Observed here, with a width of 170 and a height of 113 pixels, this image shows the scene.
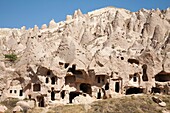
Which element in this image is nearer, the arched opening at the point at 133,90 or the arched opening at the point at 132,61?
the arched opening at the point at 132,61

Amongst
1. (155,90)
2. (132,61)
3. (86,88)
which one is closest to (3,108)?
(86,88)

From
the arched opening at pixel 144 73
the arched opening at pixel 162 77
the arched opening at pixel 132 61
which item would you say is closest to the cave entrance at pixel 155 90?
the arched opening at pixel 162 77

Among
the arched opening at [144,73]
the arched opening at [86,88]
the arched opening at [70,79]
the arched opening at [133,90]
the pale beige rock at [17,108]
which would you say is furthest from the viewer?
the arched opening at [133,90]

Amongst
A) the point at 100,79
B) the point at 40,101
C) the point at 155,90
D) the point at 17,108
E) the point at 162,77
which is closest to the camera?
the point at 17,108

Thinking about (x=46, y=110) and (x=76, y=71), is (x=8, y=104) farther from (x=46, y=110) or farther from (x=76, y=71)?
(x=76, y=71)

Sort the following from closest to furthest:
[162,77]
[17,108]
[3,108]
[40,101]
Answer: [17,108], [3,108], [40,101], [162,77]

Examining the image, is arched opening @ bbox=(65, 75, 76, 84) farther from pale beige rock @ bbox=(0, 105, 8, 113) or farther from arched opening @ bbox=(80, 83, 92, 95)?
pale beige rock @ bbox=(0, 105, 8, 113)

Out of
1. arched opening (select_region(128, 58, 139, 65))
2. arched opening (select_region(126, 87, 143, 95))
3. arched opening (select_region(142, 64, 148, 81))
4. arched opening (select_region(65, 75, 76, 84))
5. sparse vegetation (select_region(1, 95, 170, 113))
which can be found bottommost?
sparse vegetation (select_region(1, 95, 170, 113))

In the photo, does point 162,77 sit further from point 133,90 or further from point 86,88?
point 86,88

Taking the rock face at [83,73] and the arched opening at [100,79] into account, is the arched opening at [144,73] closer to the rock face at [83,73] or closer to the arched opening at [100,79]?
the rock face at [83,73]

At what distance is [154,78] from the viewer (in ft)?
138

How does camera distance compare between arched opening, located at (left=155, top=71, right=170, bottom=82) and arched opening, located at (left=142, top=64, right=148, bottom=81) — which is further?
arched opening, located at (left=155, top=71, right=170, bottom=82)

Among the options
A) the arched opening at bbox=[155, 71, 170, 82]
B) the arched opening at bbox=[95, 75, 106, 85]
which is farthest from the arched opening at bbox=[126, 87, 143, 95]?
the arched opening at bbox=[95, 75, 106, 85]

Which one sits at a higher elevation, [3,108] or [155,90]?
[155,90]
